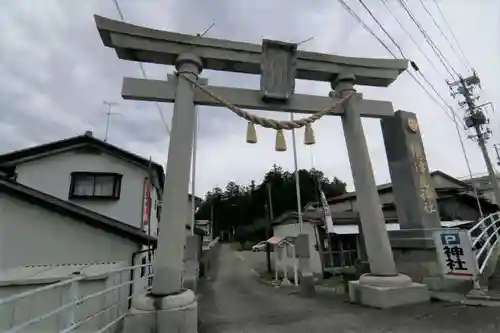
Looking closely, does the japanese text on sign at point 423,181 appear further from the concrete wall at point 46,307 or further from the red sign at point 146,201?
the red sign at point 146,201

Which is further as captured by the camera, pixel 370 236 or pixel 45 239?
pixel 45 239

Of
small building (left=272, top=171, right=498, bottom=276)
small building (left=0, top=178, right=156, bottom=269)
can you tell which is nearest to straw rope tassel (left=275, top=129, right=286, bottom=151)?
small building (left=0, top=178, right=156, bottom=269)

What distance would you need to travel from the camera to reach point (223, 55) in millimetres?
5938

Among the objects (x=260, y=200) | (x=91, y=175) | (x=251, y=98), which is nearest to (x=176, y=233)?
(x=251, y=98)

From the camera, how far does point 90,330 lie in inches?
283

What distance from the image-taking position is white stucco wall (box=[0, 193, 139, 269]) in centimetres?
868

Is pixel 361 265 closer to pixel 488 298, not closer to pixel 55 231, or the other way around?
pixel 488 298

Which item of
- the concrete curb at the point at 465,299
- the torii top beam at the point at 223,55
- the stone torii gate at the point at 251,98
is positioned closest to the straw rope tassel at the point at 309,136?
the stone torii gate at the point at 251,98

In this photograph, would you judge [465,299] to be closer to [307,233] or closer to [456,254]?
[456,254]

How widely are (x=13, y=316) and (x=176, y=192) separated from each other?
5876 mm

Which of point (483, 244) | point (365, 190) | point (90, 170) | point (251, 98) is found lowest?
point (483, 244)

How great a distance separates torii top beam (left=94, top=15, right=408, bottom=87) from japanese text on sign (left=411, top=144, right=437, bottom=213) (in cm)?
189

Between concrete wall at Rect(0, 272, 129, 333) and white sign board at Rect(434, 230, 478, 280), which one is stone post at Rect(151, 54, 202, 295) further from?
white sign board at Rect(434, 230, 478, 280)

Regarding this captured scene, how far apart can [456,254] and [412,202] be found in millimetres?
1498
